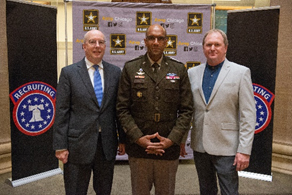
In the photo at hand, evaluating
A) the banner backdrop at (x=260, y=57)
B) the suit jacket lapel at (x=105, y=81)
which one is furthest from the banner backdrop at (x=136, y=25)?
the suit jacket lapel at (x=105, y=81)

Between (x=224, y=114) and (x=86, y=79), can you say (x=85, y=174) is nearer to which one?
(x=86, y=79)

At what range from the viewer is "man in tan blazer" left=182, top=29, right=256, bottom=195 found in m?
1.92

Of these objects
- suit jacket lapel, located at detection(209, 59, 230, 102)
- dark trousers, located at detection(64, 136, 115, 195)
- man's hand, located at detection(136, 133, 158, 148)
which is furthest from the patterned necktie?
suit jacket lapel, located at detection(209, 59, 230, 102)

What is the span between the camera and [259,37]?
331 centimetres

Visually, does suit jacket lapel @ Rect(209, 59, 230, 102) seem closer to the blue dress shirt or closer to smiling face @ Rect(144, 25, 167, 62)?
the blue dress shirt

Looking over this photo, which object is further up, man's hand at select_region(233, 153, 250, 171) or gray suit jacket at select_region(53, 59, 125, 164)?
gray suit jacket at select_region(53, 59, 125, 164)

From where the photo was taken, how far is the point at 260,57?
3.34 meters

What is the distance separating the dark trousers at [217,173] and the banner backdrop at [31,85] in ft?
7.16

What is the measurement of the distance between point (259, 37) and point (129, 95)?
85.4 inches

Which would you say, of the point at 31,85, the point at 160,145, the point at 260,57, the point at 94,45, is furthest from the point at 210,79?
the point at 31,85

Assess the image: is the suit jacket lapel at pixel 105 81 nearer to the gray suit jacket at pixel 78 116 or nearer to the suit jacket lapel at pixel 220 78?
the gray suit jacket at pixel 78 116

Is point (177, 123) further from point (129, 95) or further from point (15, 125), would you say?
point (15, 125)

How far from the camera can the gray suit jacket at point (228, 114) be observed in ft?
6.30

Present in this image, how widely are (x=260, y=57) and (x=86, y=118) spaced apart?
2406 millimetres
